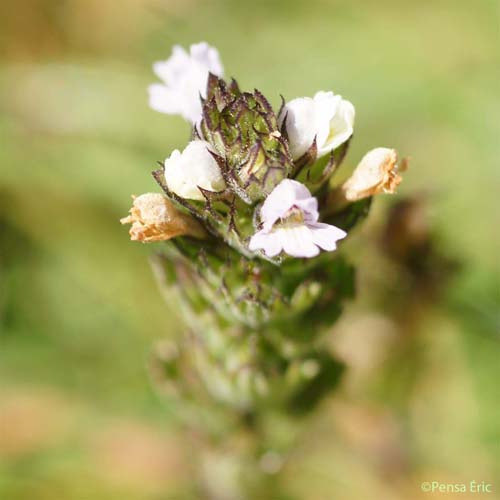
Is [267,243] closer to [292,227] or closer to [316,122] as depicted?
[292,227]

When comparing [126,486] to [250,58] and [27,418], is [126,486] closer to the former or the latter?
[27,418]

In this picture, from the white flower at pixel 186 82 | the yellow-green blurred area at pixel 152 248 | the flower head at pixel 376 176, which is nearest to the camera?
the flower head at pixel 376 176

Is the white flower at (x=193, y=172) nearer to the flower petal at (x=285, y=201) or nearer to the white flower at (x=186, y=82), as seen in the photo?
the flower petal at (x=285, y=201)

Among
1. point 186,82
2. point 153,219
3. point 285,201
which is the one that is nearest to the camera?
point 285,201

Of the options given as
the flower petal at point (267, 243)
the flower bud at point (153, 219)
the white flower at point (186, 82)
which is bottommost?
the flower petal at point (267, 243)

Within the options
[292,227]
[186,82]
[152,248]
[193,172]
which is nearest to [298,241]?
[292,227]

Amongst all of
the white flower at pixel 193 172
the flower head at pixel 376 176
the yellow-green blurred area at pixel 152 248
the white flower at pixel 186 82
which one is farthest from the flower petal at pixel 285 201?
the yellow-green blurred area at pixel 152 248

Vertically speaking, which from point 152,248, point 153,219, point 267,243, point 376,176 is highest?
point 152,248
